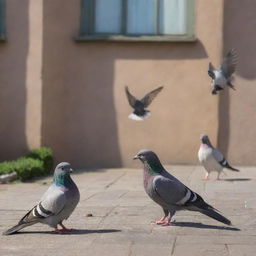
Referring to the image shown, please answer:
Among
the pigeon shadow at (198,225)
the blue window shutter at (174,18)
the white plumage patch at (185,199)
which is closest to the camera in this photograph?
the white plumage patch at (185,199)

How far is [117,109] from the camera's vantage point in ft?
51.8

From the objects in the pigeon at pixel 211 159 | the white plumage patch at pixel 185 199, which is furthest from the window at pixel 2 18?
the white plumage patch at pixel 185 199

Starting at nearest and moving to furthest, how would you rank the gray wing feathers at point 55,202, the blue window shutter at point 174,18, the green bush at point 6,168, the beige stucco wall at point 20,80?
the gray wing feathers at point 55,202 → the green bush at point 6,168 → the beige stucco wall at point 20,80 → the blue window shutter at point 174,18

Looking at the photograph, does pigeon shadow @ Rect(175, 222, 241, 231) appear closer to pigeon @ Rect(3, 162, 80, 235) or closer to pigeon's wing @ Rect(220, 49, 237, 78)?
pigeon @ Rect(3, 162, 80, 235)

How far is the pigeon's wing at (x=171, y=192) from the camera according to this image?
298 inches

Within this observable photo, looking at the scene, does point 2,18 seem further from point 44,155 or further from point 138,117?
point 138,117

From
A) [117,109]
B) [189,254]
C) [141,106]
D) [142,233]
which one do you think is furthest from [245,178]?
[189,254]

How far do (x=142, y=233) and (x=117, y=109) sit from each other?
8450mm

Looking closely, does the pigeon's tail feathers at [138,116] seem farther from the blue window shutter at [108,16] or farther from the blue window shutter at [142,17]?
the blue window shutter at [108,16]

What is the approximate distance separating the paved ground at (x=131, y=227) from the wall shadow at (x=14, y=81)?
3.56 meters

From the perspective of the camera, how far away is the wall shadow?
1534 centimetres

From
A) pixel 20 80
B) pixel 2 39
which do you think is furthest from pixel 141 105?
pixel 2 39

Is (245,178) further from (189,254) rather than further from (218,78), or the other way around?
(189,254)

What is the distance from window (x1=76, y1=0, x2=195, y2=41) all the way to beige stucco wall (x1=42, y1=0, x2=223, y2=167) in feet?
0.75
